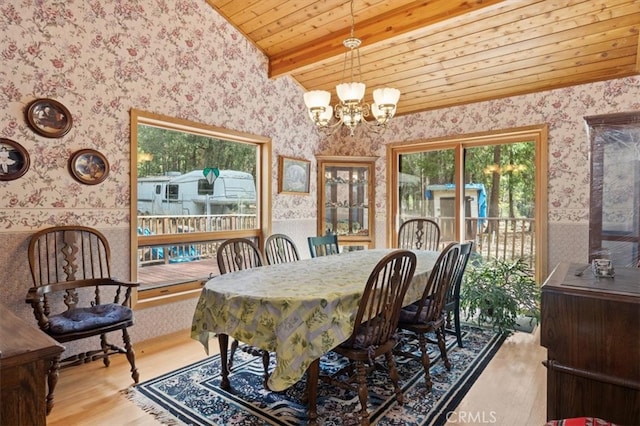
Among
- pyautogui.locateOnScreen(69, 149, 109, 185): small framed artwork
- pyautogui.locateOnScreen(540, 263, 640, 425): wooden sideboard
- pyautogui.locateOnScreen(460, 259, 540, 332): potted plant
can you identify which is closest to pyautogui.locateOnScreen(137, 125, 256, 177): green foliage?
pyautogui.locateOnScreen(69, 149, 109, 185): small framed artwork

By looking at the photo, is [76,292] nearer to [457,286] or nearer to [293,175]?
[293,175]

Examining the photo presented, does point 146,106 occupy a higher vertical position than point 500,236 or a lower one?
higher

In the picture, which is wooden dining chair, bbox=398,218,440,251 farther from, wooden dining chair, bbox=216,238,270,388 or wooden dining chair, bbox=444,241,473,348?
wooden dining chair, bbox=216,238,270,388

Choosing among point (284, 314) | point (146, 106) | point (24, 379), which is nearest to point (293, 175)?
point (146, 106)

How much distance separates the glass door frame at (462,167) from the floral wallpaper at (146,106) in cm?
8

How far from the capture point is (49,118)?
8.62 feet

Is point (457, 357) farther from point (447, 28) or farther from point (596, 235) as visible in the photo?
point (447, 28)

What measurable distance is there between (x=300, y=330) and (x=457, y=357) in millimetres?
1712

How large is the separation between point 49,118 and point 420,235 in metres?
3.59

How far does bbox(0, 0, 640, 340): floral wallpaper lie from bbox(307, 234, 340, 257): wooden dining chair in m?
0.93

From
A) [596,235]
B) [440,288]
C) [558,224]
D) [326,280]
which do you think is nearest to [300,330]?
[326,280]

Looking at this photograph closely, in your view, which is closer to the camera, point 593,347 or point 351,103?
point 593,347

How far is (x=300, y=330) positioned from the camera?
1791 millimetres

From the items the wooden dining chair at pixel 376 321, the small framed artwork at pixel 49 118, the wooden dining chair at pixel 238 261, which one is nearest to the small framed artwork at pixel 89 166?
the small framed artwork at pixel 49 118
